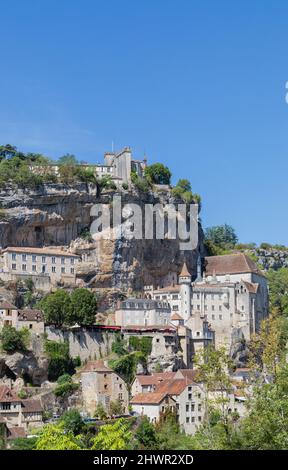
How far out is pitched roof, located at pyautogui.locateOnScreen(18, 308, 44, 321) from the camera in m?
70.6

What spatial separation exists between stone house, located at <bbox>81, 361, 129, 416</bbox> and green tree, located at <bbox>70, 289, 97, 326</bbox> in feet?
21.3

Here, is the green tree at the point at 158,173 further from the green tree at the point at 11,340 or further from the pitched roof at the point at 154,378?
the green tree at the point at 11,340

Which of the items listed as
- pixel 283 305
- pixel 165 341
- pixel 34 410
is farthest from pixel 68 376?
pixel 283 305

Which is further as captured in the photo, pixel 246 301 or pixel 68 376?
pixel 246 301

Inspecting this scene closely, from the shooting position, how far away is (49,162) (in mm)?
88625

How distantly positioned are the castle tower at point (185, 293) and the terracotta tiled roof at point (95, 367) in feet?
51.5

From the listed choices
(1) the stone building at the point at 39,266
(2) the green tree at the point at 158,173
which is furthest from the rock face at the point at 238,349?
(2) the green tree at the point at 158,173

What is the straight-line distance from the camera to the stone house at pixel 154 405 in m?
63.0

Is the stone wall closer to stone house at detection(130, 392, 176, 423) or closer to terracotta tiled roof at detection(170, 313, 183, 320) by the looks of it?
stone house at detection(130, 392, 176, 423)

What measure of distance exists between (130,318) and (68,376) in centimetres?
1327

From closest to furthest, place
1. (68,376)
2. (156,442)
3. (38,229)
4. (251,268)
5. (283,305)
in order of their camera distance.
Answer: (156,442) < (68,376) < (38,229) < (251,268) < (283,305)

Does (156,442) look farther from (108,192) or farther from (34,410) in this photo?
(108,192)

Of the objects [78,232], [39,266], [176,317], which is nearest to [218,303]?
[176,317]
